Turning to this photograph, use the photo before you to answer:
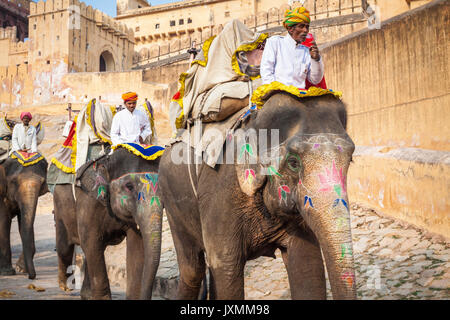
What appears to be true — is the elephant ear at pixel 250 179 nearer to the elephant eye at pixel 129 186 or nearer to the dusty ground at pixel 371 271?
the elephant eye at pixel 129 186

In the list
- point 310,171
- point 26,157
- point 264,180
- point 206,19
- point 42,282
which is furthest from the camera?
point 206,19

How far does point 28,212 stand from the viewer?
915 centimetres

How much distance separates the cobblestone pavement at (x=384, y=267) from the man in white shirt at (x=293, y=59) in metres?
2.84

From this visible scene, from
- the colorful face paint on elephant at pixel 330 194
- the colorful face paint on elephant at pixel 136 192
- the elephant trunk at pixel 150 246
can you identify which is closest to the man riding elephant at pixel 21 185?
the colorful face paint on elephant at pixel 136 192

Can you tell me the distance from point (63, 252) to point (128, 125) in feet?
8.62

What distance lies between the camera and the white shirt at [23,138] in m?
9.71

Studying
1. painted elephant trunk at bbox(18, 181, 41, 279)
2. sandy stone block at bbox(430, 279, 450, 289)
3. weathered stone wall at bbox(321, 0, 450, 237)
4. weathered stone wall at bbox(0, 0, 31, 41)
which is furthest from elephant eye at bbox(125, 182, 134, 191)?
weathered stone wall at bbox(0, 0, 31, 41)

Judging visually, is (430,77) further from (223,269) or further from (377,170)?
(223,269)

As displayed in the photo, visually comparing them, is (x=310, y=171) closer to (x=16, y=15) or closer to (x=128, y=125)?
(x=128, y=125)

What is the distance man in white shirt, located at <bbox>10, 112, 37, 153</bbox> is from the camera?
9.72m

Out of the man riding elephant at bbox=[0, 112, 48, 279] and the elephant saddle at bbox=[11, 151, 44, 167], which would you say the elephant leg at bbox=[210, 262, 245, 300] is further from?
the elephant saddle at bbox=[11, 151, 44, 167]

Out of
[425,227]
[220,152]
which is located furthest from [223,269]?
[425,227]

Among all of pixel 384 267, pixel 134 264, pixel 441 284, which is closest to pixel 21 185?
pixel 134 264
